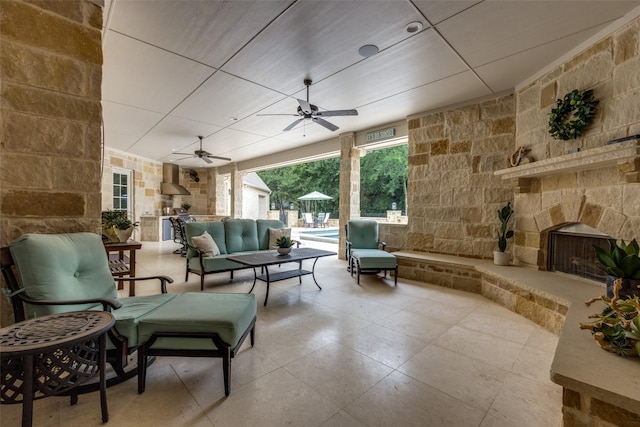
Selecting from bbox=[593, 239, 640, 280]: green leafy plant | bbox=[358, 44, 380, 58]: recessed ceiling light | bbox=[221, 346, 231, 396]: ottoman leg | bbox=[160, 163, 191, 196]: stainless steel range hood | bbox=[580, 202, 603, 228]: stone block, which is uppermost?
bbox=[358, 44, 380, 58]: recessed ceiling light

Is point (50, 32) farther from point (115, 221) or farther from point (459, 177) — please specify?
point (459, 177)

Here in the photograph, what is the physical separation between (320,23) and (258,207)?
439 inches

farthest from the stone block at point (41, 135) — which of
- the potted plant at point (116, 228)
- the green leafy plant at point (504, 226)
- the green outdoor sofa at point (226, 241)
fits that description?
the green leafy plant at point (504, 226)

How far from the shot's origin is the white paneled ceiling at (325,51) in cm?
209

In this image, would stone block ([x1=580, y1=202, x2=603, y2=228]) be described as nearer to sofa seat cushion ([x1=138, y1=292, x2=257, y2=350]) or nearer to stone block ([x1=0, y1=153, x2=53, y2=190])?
sofa seat cushion ([x1=138, y1=292, x2=257, y2=350])

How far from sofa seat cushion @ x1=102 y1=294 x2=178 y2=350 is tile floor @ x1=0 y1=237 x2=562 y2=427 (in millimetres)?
371

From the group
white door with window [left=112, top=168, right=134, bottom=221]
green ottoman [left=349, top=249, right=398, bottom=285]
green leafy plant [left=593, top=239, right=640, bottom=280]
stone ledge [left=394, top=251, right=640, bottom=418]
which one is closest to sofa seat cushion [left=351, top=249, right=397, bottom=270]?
green ottoman [left=349, top=249, right=398, bottom=285]

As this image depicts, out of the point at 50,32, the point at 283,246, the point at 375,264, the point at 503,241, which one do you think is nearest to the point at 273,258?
the point at 283,246

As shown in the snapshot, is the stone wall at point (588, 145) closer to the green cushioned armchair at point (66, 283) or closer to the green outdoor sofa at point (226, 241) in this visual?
the green outdoor sofa at point (226, 241)

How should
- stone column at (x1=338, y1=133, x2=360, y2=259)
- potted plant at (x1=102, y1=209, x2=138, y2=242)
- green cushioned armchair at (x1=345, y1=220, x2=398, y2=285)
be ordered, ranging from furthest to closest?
stone column at (x1=338, y1=133, x2=360, y2=259), green cushioned armchair at (x1=345, y1=220, x2=398, y2=285), potted plant at (x1=102, y1=209, x2=138, y2=242)

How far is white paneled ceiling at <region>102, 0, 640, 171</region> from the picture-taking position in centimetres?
209

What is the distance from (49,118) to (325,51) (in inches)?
87.0

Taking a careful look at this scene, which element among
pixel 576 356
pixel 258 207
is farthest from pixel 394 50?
pixel 258 207

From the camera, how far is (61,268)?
5.09ft
